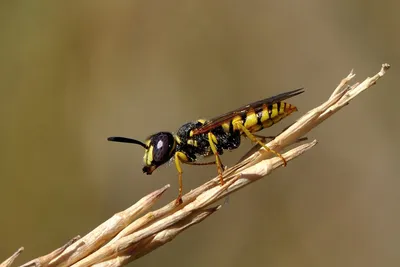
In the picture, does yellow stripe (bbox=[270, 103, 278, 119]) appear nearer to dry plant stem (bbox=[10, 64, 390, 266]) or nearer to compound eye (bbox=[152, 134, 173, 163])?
compound eye (bbox=[152, 134, 173, 163])

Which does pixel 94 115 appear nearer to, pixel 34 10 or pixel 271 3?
pixel 34 10

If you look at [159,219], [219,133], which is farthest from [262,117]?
[159,219]

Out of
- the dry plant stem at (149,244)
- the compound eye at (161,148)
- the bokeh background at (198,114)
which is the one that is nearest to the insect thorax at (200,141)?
the compound eye at (161,148)

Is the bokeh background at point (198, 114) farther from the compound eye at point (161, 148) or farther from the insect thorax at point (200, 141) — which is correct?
the compound eye at point (161, 148)

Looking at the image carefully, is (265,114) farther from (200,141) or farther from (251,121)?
(200,141)

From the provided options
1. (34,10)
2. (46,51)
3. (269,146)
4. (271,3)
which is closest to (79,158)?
(46,51)

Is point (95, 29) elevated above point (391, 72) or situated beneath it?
elevated above

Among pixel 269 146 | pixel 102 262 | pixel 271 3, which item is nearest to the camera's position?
pixel 102 262
